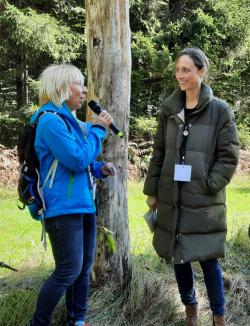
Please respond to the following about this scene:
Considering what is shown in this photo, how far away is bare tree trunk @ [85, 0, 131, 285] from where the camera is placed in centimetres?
389

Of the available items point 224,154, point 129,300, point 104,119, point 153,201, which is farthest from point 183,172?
point 129,300

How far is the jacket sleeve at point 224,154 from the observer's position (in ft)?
11.7

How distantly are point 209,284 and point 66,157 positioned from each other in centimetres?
153

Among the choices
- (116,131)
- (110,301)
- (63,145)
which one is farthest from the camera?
(110,301)

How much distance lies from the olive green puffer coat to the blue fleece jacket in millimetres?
663

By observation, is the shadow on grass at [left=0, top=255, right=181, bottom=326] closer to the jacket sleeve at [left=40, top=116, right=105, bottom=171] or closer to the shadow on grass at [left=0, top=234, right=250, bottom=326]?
the shadow on grass at [left=0, top=234, right=250, bottom=326]

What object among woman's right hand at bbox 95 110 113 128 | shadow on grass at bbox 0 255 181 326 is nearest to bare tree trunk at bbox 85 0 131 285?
shadow on grass at bbox 0 255 181 326

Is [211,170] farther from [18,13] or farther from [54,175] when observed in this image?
[18,13]

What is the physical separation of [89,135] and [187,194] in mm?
863

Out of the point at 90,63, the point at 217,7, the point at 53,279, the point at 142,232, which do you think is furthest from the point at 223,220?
the point at 217,7

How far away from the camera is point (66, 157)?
10.1ft

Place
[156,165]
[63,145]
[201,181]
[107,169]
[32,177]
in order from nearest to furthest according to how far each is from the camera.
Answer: [63,145] < [32,177] < [107,169] < [201,181] < [156,165]

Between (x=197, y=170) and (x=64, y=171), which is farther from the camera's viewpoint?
(x=197, y=170)

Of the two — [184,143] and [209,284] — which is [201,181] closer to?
[184,143]
